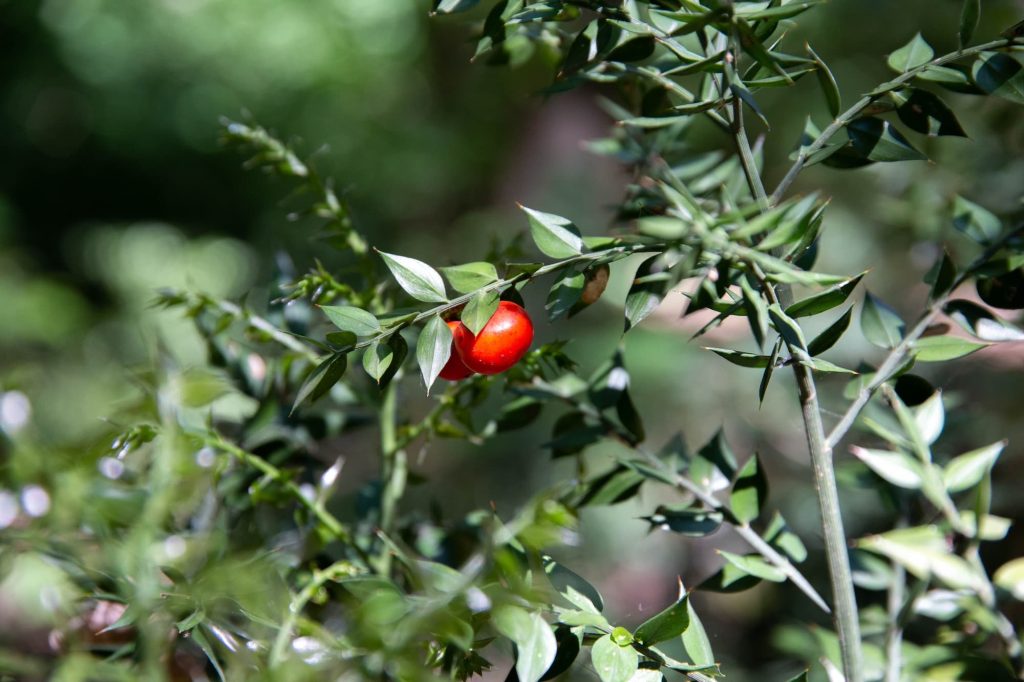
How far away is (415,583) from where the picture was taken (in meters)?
0.38

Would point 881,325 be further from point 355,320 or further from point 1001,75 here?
point 355,320

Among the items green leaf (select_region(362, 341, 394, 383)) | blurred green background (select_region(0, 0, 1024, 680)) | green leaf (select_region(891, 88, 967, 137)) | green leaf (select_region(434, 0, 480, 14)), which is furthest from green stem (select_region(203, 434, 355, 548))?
blurred green background (select_region(0, 0, 1024, 680))

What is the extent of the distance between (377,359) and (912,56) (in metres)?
0.28

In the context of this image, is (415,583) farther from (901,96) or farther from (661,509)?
(901,96)

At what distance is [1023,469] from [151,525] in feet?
2.78

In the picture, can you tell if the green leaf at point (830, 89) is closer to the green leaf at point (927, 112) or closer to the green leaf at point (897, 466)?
the green leaf at point (927, 112)

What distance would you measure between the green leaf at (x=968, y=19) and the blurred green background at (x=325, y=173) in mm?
973

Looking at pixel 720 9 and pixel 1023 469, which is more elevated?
pixel 720 9

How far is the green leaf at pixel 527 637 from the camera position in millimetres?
307

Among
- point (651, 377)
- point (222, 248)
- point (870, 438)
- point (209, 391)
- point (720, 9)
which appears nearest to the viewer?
point (720, 9)

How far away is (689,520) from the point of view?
44cm

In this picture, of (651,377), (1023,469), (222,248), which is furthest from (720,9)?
(222,248)

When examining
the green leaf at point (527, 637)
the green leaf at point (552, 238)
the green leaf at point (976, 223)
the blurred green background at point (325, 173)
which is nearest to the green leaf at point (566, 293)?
the green leaf at point (552, 238)

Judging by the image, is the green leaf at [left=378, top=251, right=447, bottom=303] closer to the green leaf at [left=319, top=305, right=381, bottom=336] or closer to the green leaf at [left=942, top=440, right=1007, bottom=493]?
the green leaf at [left=319, top=305, right=381, bottom=336]
